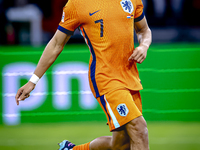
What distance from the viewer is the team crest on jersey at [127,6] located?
3096 mm

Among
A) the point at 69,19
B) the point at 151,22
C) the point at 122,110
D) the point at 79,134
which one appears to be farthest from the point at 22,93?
the point at 151,22

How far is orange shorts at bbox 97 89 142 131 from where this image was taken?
2.97 meters

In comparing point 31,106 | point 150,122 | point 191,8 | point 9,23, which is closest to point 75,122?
point 31,106

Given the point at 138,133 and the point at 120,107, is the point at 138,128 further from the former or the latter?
the point at 120,107

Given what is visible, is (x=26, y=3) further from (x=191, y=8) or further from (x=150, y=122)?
(x=150, y=122)

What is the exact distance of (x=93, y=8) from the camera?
3.05 meters

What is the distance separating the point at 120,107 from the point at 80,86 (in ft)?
10.9

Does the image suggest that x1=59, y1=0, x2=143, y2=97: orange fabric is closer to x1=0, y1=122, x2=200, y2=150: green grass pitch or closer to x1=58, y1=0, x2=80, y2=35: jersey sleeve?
x1=58, y1=0, x2=80, y2=35: jersey sleeve

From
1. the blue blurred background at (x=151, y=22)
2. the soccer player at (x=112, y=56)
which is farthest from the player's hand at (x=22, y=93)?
Result: the blue blurred background at (x=151, y=22)

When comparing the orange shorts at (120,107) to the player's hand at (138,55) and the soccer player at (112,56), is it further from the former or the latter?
the player's hand at (138,55)

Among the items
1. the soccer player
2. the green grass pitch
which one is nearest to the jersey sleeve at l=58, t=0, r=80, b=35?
the soccer player

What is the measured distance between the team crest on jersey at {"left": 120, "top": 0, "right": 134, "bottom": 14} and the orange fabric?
1 cm

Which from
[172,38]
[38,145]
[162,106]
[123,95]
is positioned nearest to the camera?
[123,95]

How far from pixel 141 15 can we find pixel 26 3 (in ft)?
21.6
